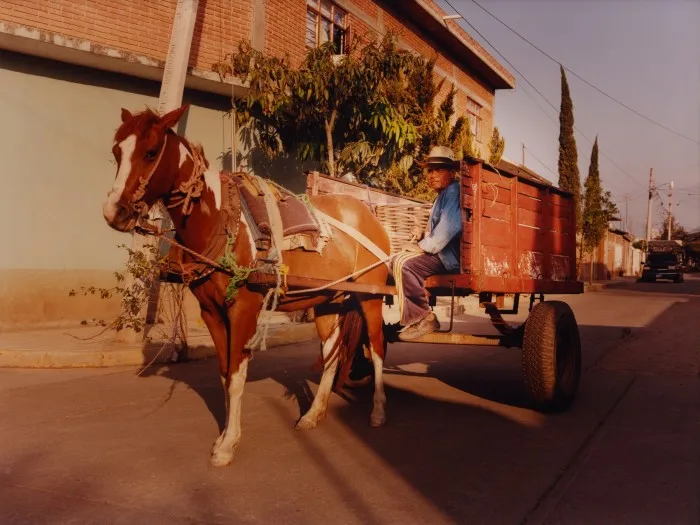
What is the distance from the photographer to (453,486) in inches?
135

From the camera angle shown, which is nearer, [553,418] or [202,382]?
[553,418]

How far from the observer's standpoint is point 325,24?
46.2 feet

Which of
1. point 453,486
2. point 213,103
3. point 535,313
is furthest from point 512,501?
point 213,103

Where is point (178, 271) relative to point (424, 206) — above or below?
below

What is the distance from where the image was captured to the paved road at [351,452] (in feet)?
10.2

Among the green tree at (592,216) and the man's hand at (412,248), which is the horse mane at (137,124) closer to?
the man's hand at (412,248)

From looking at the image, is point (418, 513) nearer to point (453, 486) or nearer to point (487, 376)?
point (453, 486)

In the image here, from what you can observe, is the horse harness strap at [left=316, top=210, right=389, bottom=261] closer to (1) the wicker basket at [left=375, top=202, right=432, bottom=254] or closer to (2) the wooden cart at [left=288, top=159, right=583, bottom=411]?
(2) the wooden cart at [left=288, top=159, right=583, bottom=411]

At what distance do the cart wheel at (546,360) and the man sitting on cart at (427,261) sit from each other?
31.9 inches

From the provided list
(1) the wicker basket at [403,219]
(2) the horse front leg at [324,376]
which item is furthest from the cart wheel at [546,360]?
(2) the horse front leg at [324,376]

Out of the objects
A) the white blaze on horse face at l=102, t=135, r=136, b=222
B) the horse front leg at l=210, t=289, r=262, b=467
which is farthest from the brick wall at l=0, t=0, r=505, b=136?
the horse front leg at l=210, t=289, r=262, b=467

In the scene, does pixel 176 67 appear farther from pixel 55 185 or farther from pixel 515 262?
pixel 515 262

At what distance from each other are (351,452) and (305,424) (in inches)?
25.8

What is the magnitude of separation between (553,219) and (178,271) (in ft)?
13.2
